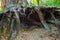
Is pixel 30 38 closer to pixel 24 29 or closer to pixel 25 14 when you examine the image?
pixel 24 29

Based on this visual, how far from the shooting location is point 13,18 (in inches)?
138

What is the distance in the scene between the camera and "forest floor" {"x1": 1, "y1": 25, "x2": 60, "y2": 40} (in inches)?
127

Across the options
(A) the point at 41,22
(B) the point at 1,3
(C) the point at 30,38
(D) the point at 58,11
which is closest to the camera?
(C) the point at 30,38

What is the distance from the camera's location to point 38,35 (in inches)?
132

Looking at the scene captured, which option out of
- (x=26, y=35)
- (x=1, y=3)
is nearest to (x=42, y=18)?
(x=26, y=35)

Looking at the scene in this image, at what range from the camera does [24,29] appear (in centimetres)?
371

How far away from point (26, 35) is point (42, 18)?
72cm

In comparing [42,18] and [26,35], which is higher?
[42,18]

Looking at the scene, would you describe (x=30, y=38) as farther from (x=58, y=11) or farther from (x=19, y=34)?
(x=58, y=11)

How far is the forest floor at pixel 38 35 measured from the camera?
3.23 m

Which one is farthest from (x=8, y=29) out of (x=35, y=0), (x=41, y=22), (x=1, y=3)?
(x=35, y=0)

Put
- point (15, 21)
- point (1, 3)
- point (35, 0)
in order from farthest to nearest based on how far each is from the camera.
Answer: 1. point (35, 0)
2. point (1, 3)
3. point (15, 21)

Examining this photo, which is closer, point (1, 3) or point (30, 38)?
point (30, 38)

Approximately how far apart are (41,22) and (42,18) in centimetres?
12
